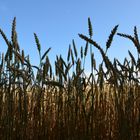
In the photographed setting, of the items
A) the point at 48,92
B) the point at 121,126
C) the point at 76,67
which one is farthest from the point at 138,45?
→ the point at 48,92

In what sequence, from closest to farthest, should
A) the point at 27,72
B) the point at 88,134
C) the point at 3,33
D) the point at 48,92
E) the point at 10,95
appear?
1. the point at 88,134
2. the point at 3,33
3. the point at 10,95
4. the point at 27,72
5. the point at 48,92

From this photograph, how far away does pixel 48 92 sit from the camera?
2.93m

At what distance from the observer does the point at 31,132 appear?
2.47 m

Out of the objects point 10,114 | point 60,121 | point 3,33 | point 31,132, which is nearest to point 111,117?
point 60,121

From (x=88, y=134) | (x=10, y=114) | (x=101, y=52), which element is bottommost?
(x=88, y=134)

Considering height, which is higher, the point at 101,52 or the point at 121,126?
the point at 101,52

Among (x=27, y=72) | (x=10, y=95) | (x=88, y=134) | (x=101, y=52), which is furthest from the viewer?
(x=27, y=72)

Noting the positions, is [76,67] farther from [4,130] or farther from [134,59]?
[4,130]

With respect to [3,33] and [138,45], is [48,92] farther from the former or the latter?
[138,45]

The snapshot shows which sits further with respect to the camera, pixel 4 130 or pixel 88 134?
pixel 4 130

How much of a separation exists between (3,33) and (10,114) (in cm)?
51

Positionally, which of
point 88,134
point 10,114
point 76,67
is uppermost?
point 76,67

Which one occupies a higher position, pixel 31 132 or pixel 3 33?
pixel 3 33

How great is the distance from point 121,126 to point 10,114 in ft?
2.62
